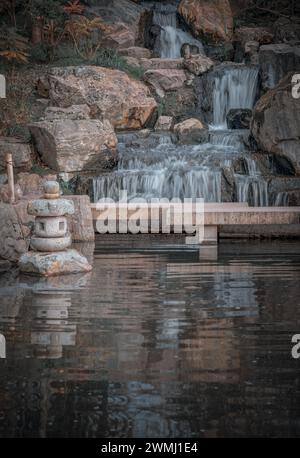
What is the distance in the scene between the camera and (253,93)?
22531 millimetres

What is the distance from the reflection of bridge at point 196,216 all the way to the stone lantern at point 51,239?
10.6ft

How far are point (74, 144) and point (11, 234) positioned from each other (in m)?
6.08

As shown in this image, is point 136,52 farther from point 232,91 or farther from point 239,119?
point 239,119

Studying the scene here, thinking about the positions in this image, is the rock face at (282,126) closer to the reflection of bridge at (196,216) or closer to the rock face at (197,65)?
the reflection of bridge at (196,216)

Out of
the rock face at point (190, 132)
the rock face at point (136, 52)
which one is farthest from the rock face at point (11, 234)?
the rock face at point (136, 52)

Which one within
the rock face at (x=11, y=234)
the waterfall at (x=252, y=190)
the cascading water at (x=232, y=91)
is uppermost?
the cascading water at (x=232, y=91)

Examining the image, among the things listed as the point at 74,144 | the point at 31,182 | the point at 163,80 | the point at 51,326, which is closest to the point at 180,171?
the point at 74,144

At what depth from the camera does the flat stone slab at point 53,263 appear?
11414 millimetres

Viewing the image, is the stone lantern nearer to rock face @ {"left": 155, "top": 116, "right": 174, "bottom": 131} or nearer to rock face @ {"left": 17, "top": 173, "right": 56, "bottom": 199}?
rock face @ {"left": 17, "top": 173, "right": 56, "bottom": 199}

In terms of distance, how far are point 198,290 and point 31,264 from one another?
247 cm

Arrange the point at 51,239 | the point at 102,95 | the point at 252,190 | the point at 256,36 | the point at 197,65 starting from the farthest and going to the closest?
the point at 256,36 < the point at 197,65 < the point at 102,95 < the point at 252,190 < the point at 51,239

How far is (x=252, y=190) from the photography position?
698 inches

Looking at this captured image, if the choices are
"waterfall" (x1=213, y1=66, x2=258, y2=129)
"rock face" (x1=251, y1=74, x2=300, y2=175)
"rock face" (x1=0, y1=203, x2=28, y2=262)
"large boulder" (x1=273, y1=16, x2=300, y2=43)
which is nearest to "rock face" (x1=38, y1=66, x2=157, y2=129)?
"waterfall" (x1=213, y1=66, x2=258, y2=129)

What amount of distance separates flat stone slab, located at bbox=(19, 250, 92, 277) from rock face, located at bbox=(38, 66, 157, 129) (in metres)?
9.46
